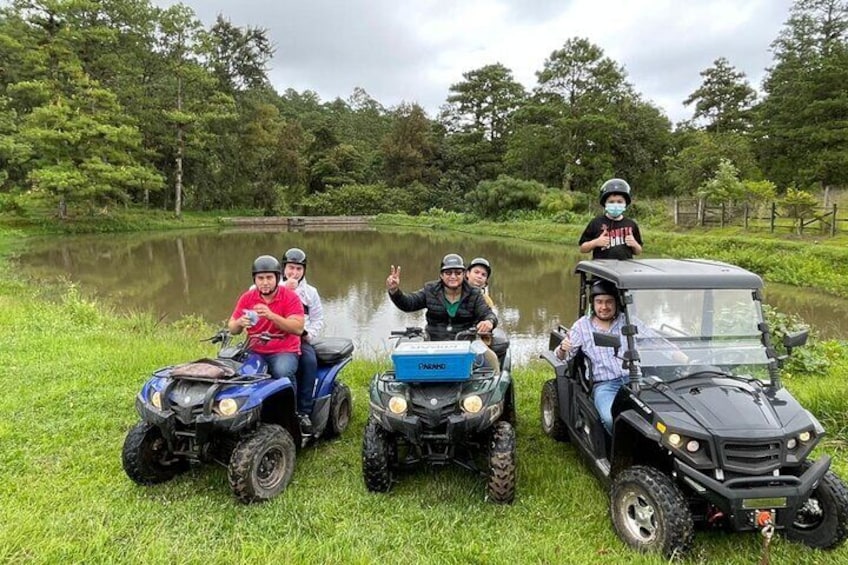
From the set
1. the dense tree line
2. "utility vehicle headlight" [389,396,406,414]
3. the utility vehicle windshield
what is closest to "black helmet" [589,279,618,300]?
the utility vehicle windshield

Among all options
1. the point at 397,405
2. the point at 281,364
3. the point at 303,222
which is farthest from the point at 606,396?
the point at 303,222

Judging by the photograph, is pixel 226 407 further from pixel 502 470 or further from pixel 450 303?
pixel 450 303

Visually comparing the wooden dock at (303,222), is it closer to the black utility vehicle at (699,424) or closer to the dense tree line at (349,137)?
the dense tree line at (349,137)

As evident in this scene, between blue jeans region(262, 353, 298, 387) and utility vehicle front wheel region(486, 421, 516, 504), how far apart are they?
1621mm

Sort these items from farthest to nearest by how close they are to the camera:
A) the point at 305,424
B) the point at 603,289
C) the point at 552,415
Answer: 1. the point at 552,415
2. the point at 305,424
3. the point at 603,289

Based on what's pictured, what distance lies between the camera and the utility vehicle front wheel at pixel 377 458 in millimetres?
3670

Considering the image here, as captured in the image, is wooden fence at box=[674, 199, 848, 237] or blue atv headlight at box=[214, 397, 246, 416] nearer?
blue atv headlight at box=[214, 397, 246, 416]

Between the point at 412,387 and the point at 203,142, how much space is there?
37.9 m

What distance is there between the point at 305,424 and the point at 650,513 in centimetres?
254

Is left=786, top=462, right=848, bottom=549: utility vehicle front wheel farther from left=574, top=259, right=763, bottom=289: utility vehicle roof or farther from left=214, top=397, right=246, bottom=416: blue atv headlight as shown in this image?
left=214, top=397, right=246, bottom=416: blue atv headlight

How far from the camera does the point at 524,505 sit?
142 inches

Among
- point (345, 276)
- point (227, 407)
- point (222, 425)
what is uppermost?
point (227, 407)

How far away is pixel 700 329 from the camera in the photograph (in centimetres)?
364

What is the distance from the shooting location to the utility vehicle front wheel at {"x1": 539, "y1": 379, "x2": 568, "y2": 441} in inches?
179
